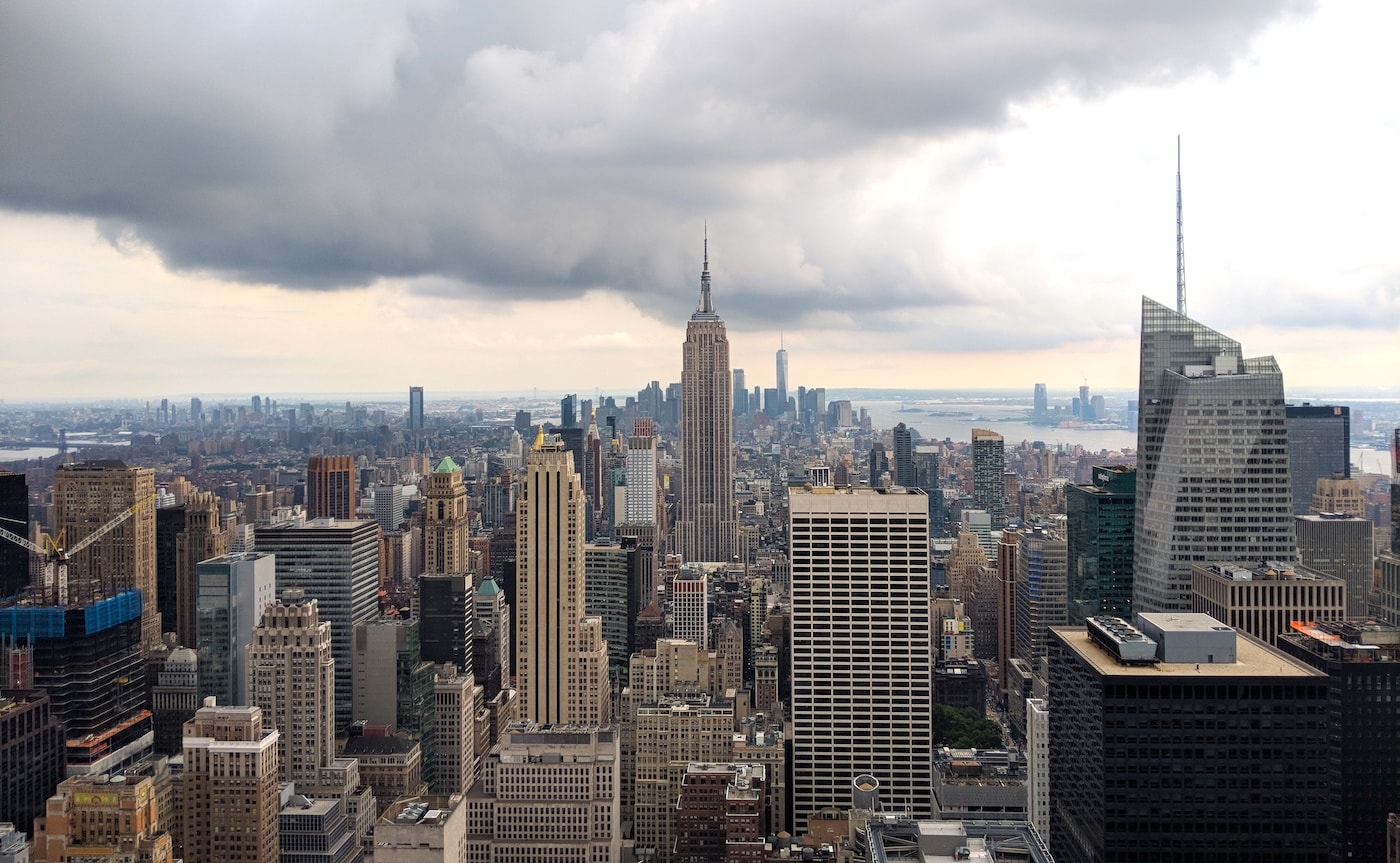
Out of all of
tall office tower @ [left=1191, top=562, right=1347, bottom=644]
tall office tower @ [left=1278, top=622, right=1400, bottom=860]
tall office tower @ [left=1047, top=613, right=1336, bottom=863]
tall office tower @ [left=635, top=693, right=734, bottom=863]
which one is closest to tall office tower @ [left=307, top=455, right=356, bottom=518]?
tall office tower @ [left=635, top=693, right=734, bottom=863]

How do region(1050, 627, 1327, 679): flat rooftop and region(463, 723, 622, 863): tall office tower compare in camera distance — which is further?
region(463, 723, 622, 863): tall office tower

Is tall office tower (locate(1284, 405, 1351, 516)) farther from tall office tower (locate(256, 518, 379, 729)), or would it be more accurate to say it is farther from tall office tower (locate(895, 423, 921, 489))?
tall office tower (locate(895, 423, 921, 489))

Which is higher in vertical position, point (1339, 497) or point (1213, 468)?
point (1213, 468)

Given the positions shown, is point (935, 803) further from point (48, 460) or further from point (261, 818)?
point (48, 460)

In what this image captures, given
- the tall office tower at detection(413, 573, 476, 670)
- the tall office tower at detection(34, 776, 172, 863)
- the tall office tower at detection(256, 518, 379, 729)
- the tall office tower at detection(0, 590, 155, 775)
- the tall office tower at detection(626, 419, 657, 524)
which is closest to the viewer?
the tall office tower at detection(34, 776, 172, 863)

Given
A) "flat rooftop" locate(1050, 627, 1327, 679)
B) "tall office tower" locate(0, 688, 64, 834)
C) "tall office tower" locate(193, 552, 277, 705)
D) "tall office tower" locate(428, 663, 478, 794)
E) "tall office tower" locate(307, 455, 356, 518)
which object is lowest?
"tall office tower" locate(428, 663, 478, 794)

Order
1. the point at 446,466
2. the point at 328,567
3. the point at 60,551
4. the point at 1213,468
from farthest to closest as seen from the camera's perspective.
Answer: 1. the point at 446,466
2. the point at 328,567
3. the point at 1213,468
4. the point at 60,551

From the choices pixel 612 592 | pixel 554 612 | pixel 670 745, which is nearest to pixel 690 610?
pixel 612 592

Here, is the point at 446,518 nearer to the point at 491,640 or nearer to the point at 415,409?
the point at 491,640
